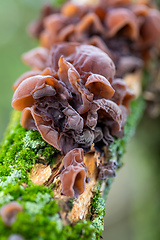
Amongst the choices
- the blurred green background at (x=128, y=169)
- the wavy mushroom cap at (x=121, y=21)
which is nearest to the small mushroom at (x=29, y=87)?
the wavy mushroom cap at (x=121, y=21)

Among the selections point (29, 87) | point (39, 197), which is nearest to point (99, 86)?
point (29, 87)

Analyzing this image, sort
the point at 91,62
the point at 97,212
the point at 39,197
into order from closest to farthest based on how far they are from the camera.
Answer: the point at 39,197, the point at 97,212, the point at 91,62

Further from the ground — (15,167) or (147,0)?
(147,0)

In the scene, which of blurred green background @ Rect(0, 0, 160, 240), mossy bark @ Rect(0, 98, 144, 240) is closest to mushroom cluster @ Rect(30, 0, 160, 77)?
mossy bark @ Rect(0, 98, 144, 240)

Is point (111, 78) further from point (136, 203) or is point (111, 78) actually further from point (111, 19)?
point (136, 203)

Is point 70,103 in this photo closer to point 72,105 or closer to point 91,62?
point 72,105

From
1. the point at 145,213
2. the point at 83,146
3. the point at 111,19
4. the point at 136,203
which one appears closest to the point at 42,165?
the point at 83,146
